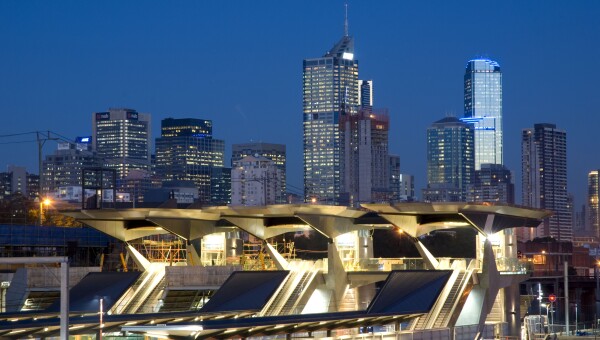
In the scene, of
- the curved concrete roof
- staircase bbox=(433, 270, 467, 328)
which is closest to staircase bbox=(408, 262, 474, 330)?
staircase bbox=(433, 270, 467, 328)

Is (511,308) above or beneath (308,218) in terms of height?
beneath

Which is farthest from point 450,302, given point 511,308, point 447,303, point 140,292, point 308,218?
point 140,292

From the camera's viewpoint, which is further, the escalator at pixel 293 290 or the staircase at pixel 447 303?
the escalator at pixel 293 290

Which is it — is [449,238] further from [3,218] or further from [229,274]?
[229,274]

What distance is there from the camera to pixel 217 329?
33.9 meters

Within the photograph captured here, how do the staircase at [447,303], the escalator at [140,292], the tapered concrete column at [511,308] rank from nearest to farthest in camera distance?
the staircase at [447,303] → the escalator at [140,292] → the tapered concrete column at [511,308]

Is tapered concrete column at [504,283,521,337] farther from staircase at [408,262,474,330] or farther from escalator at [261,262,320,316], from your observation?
escalator at [261,262,320,316]

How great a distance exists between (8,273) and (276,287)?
53.9 ft

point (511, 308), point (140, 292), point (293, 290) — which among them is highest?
point (293, 290)

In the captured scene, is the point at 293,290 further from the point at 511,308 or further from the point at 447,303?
the point at 511,308

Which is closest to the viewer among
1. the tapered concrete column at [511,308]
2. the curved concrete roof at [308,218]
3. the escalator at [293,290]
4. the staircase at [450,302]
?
the staircase at [450,302]

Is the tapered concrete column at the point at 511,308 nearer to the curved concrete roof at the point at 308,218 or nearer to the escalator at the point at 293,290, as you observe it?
the curved concrete roof at the point at 308,218

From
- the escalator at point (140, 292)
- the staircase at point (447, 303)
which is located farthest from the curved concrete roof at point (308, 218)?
the escalator at point (140, 292)

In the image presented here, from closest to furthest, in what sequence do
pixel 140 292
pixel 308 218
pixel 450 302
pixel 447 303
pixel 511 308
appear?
pixel 447 303 < pixel 450 302 < pixel 308 218 < pixel 511 308 < pixel 140 292
